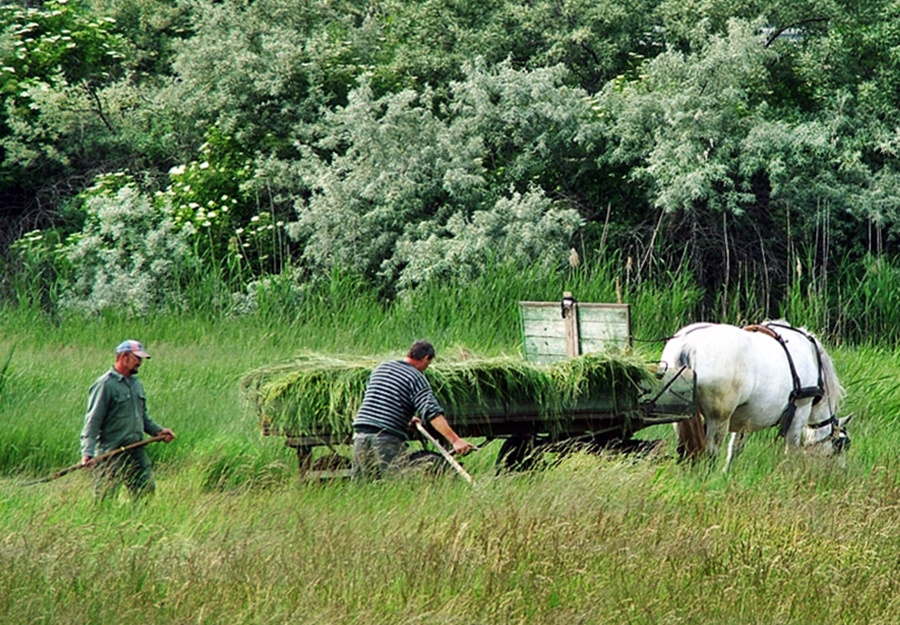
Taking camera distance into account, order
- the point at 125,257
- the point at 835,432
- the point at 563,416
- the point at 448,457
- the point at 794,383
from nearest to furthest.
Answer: the point at 448,457 < the point at 563,416 < the point at 794,383 < the point at 835,432 < the point at 125,257

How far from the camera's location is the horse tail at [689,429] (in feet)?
37.5

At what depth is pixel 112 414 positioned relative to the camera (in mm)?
9914

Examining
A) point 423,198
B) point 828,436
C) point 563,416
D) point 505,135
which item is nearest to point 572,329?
point 563,416

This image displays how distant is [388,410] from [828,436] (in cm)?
456

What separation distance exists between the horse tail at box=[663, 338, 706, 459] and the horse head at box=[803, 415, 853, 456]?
1.21m

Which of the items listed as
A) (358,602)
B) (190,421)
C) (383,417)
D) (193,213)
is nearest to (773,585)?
(358,602)

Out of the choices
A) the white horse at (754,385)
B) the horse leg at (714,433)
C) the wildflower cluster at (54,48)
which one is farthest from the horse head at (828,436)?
the wildflower cluster at (54,48)

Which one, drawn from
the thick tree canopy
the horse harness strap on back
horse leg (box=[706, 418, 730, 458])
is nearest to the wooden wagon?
horse leg (box=[706, 418, 730, 458])

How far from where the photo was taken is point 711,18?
21.7 m

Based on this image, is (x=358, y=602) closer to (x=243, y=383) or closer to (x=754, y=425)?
(x=243, y=383)

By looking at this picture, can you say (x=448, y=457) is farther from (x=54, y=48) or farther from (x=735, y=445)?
(x=54, y=48)

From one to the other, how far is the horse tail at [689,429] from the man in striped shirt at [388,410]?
254 cm

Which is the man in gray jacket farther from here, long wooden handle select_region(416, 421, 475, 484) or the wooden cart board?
the wooden cart board

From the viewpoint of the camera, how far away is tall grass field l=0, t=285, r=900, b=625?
699 centimetres
